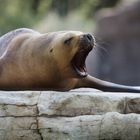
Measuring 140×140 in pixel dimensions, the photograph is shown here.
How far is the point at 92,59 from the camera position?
1906 cm

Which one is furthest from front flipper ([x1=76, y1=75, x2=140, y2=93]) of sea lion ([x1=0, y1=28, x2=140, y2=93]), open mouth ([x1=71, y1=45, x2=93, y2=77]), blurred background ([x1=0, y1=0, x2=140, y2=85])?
blurred background ([x1=0, y1=0, x2=140, y2=85])

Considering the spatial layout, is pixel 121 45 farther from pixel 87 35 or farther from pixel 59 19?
pixel 87 35

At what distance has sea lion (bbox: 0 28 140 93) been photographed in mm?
5332

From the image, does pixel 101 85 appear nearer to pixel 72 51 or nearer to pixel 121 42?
pixel 72 51

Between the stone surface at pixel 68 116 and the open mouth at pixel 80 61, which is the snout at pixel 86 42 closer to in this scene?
the open mouth at pixel 80 61

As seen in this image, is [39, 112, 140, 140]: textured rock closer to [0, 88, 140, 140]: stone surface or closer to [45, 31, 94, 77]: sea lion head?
[0, 88, 140, 140]: stone surface

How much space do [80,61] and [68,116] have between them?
0.65 metres

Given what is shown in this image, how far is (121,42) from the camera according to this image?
58.3 ft

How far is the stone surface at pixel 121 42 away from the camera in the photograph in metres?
17.2

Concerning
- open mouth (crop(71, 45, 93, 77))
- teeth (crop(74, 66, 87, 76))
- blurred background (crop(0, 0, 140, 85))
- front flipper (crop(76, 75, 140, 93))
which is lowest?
blurred background (crop(0, 0, 140, 85))

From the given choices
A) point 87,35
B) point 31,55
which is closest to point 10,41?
point 31,55

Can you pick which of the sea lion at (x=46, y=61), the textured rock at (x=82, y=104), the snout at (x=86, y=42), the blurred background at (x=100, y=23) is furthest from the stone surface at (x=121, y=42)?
the textured rock at (x=82, y=104)

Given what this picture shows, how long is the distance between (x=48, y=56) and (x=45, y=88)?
0.28 metres

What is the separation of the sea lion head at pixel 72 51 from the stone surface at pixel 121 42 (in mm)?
11604
